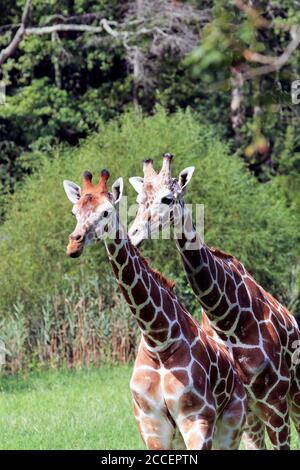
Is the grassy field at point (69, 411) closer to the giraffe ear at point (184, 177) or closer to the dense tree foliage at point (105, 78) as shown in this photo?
the giraffe ear at point (184, 177)

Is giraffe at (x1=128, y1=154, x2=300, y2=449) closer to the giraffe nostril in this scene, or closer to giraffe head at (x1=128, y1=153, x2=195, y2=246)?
giraffe head at (x1=128, y1=153, x2=195, y2=246)

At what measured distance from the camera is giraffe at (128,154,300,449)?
7086mm

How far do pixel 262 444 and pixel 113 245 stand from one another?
2404mm

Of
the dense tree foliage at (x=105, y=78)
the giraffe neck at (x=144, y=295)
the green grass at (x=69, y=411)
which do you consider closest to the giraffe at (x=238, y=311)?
the giraffe neck at (x=144, y=295)

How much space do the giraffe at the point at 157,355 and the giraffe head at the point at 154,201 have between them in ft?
0.64

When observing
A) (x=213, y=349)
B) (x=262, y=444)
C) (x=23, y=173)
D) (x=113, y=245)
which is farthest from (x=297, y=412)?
(x=23, y=173)

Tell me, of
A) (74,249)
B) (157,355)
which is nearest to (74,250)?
(74,249)

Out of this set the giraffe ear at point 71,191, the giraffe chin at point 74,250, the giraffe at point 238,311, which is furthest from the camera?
the giraffe at point 238,311

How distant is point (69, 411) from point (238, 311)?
14.1ft

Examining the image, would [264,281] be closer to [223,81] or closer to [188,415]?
[188,415]

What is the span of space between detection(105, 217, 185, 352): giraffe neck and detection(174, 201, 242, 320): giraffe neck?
328 millimetres

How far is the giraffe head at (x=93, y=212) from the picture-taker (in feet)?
20.6

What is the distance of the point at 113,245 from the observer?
6570mm

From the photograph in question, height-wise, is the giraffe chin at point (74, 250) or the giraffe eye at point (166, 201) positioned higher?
the giraffe eye at point (166, 201)
